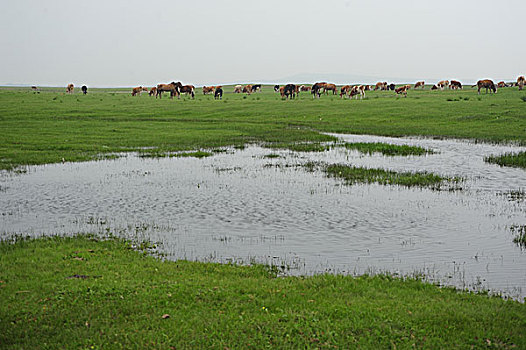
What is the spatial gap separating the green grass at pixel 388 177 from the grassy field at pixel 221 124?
11.3 metres

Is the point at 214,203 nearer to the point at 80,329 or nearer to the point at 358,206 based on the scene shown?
the point at 358,206

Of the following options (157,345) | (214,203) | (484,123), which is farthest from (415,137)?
(157,345)

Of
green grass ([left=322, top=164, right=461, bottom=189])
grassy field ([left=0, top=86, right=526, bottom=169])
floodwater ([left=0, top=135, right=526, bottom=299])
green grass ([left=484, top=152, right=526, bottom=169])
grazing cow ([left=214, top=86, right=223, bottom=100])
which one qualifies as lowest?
floodwater ([left=0, top=135, right=526, bottom=299])

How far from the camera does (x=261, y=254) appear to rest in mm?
12227

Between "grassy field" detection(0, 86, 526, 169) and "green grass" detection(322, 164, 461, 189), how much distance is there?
11285 mm

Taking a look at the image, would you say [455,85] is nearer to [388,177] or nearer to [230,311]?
[388,177]

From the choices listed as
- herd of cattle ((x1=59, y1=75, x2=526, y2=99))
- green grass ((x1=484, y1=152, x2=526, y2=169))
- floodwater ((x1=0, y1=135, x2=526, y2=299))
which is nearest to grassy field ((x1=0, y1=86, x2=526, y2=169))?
green grass ((x1=484, y1=152, x2=526, y2=169))

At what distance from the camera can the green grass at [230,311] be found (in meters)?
7.19

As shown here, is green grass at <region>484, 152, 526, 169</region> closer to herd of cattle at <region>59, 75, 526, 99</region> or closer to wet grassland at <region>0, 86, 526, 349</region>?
wet grassland at <region>0, 86, 526, 349</region>

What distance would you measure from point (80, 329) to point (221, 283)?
9.33 feet

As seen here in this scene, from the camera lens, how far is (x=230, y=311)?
812cm

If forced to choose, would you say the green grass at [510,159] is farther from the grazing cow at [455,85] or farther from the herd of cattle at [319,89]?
the grazing cow at [455,85]

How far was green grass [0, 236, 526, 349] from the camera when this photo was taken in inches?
283

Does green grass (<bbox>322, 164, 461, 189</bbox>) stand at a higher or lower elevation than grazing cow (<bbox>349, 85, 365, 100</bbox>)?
lower
